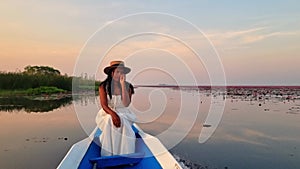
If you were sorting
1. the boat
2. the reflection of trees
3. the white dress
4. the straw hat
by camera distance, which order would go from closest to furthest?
the boat, the straw hat, the white dress, the reflection of trees

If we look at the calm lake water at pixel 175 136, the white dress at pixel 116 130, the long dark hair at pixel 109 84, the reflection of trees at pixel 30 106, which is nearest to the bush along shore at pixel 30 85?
the reflection of trees at pixel 30 106

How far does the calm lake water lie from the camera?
313 cm

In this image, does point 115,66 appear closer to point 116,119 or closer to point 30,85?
point 116,119

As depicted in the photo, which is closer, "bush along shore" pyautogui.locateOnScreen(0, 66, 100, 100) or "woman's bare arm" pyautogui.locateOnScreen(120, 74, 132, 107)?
"woman's bare arm" pyautogui.locateOnScreen(120, 74, 132, 107)

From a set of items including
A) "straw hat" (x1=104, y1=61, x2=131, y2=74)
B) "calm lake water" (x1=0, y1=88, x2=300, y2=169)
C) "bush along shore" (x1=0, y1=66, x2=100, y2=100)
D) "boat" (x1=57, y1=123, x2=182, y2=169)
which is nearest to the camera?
Result: "boat" (x1=57, y1=123, x2=182, y2=169)

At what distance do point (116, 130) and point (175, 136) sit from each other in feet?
2.05

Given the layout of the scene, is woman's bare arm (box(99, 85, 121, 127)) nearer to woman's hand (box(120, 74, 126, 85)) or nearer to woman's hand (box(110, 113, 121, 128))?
woman's hand (box(110, 113, 121, 128))

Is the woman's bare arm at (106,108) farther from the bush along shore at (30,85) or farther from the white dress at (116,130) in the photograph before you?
the bush along shore at (30,85)

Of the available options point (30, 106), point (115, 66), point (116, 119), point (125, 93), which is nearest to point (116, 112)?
point (116, 119)

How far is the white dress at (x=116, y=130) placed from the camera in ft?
9.42

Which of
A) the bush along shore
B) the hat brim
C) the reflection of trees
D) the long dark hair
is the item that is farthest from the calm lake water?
the bush along shore

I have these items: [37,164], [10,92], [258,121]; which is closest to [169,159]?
[37,164]

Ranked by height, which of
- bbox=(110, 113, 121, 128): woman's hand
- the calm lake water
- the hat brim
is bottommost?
the calm lake water

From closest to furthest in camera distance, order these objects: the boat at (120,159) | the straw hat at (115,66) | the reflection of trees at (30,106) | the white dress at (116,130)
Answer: the boat at (120,159) → the straw hat at (115,66) → the white dress at (116,130) → the reflection of trees at (30,106)
